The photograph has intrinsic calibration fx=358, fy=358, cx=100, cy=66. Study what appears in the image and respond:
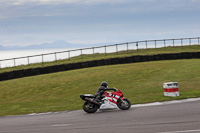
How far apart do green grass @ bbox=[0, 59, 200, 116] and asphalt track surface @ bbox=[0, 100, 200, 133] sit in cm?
384

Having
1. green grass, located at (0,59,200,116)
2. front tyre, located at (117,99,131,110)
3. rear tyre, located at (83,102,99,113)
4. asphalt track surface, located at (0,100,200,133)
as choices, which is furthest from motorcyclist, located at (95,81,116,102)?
green grass, located at (0,59,200,116)

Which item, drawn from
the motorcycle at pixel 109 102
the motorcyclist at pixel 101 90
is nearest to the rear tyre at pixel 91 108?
the motorcycle at pixel 109 102

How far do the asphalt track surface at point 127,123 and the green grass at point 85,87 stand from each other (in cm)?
384

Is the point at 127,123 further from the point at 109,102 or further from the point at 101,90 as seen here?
the point at 101,90

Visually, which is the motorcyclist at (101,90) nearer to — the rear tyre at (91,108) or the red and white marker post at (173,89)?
the rear tyre at (91,108)

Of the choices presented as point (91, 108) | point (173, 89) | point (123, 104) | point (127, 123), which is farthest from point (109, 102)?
point (173, 89)

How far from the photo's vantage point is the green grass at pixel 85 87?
20.4 meters

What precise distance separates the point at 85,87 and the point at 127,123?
15.5 meters

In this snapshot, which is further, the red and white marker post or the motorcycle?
the red and white marker post

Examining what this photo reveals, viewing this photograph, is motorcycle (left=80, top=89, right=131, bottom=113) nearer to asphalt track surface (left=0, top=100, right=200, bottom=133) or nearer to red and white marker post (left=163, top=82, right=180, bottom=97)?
asphalt track surface (left=0, top=100, right=200, bottom=133)

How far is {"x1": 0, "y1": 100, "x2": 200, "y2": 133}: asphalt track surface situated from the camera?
408 inches

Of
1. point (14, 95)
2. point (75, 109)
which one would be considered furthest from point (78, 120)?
point (14, 95)

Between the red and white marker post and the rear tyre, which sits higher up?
the red and white marker post

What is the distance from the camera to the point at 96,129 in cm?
1107
